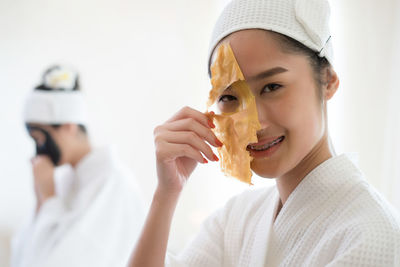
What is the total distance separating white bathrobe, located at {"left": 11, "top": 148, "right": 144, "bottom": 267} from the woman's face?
1.19 m

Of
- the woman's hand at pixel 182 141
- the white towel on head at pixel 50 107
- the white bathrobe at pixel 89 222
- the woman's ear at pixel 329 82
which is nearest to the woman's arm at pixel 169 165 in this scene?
the woman's hand at pixel 182 141

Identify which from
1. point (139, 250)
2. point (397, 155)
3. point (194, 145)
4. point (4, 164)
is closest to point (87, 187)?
point (4, 164)

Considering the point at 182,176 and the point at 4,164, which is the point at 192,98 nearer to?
the point at 4,164

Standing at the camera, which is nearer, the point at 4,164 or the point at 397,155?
the point at 397,155

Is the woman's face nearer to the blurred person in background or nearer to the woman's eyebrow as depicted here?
the woman's eyebrow

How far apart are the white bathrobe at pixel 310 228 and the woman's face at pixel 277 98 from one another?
89 millimetres

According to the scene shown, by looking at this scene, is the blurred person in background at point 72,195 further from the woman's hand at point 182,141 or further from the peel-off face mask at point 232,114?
the peel-off face mask at point 232,114

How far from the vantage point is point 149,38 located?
2.43 m

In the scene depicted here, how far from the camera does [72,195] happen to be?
78.0 inches

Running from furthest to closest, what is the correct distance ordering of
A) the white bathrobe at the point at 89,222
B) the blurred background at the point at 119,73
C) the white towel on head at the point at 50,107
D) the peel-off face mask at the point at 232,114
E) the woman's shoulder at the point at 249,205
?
the blurred background at the point at 119,73 → the white towel on head at the point at 50,107 → the white bathrobe at the point at 89,222 → the woman's shoulder at the point at 249,205 → the peel-off face mask at the point at 232,114

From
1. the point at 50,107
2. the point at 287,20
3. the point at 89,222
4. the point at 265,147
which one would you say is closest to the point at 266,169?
the point at 265,147

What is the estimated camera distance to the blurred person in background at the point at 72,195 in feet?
5.60

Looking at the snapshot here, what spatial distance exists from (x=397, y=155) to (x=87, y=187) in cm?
142

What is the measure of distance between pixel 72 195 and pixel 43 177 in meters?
0.18
